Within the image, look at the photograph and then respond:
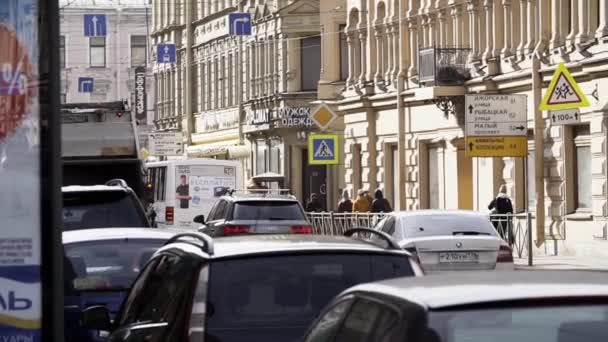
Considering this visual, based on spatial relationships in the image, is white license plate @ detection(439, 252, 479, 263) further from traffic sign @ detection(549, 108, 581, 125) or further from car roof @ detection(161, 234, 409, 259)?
car roof @ detection(161, 234, 409, 259)

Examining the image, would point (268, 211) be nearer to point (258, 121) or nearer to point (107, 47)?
point (258, 121)

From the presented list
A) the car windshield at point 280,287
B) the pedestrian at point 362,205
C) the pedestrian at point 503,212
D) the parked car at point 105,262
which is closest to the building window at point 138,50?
the pedestrian at point 362,205

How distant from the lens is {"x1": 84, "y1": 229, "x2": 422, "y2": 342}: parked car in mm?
8961

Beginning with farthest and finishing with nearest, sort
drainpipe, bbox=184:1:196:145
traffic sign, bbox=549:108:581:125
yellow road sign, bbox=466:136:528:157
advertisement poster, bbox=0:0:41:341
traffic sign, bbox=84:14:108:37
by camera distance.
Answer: drainpipe, bbox=184:1:196:145
traffic sign, bbox=84:14:108:37
yellow road sign, bbox=466:136:528:157
traffic sign, bbox=549:108:581:125
advertisement poster, bbox=0:0:41:341

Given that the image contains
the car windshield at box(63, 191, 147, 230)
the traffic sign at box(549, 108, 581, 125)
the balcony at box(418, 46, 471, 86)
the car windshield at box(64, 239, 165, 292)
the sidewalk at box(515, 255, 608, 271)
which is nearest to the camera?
the car windshield at box(64, 239, 165, 292)

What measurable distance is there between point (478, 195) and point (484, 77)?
2.99m

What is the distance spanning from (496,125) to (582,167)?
2348 millimetres

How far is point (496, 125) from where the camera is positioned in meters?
37.6

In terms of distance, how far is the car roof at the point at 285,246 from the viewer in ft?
30.5

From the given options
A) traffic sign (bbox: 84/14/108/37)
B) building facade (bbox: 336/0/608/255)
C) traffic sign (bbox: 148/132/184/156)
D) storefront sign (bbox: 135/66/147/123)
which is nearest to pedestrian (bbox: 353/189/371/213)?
building facade (bbox: 336/0/608/255)

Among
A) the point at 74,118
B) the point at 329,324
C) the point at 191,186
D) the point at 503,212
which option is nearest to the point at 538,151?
the point at 503,212

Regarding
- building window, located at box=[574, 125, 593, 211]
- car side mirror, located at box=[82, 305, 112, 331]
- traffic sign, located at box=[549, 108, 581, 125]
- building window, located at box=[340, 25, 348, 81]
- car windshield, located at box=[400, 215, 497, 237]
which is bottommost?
car side mirror, located at box=[82, 305, 112, 331]

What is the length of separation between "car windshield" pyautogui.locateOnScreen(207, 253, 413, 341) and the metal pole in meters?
0.86

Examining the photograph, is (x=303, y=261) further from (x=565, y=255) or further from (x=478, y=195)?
(x=478, y=195)
